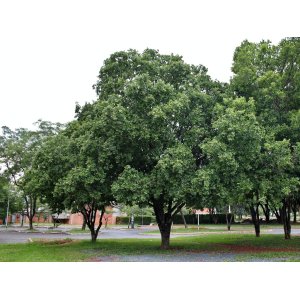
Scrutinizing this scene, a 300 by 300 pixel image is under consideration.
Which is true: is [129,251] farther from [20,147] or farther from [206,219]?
[206,219]

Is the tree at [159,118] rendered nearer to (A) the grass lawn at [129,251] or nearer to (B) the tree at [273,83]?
(B) the tree at [273,83]

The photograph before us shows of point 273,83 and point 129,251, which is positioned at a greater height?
point 273,83

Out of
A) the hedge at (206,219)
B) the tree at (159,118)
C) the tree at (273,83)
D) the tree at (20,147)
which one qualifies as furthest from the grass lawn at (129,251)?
the hedge at (206,219)

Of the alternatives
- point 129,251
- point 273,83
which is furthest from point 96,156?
point 273,83

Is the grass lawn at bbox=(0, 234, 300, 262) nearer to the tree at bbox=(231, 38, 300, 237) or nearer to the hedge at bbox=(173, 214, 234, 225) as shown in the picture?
the tree at bbox=(231, 38, 300, 237)

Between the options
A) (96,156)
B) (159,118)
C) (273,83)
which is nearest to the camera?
(159,118)

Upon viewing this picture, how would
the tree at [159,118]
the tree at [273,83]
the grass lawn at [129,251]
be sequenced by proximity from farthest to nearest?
the tree at [273,83] → the grass lawn at [129,251] → the tree at [159,118]

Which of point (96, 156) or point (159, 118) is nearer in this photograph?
point (159, 118)

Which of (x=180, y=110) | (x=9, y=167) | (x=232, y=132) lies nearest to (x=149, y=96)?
(x=180, y=110)

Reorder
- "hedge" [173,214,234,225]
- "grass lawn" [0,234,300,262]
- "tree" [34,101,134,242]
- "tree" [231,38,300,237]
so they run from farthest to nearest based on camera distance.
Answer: "hedge" [173,214,234,225], "tree" [231,38,300,237], "tree" [34,101,134,242], "grass lawn" [0,234,300,262]

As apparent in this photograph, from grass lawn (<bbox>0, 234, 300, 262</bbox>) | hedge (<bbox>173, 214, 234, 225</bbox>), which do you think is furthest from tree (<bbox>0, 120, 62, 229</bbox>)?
hedge (<bbox>173, 214, 234, 225</bbox>)

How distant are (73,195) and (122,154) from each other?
3.07 m

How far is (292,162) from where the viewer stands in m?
15.9

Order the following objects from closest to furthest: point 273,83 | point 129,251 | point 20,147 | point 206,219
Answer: point 273,83 → point 129,251 → point 20,147 → point 206,219
